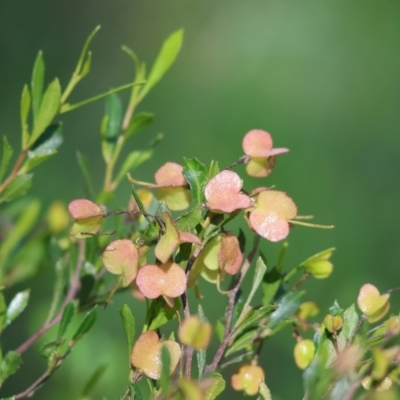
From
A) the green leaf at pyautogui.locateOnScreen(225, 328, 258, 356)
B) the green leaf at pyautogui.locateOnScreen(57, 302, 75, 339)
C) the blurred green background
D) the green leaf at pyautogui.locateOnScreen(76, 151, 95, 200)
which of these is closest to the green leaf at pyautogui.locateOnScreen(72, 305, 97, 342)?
the green leaf at pyautogui.locateOnScreen(57, 302, 75, 339)

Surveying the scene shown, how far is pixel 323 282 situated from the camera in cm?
236

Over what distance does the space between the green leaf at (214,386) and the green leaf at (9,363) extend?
0.17 m

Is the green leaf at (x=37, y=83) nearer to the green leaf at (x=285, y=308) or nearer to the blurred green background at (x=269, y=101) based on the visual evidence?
the green leaf at (x=285, y=308)

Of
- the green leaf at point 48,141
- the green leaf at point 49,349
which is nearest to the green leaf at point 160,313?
the green leaf at point 49,349

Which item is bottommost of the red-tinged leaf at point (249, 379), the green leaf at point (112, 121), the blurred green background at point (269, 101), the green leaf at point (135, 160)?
the blurred green background at point (269, 101)

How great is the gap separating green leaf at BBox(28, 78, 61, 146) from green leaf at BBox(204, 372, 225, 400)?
331 millimetres

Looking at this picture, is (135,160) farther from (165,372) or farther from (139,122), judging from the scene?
(165,372)

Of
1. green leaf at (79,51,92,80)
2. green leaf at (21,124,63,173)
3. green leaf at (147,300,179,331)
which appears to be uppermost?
green leaf at (79,51,92,80)

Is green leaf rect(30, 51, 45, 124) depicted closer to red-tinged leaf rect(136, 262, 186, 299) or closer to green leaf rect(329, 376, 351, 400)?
red-tinged leaf rect(136, 262, 186, 299)

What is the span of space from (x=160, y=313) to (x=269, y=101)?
263 cm

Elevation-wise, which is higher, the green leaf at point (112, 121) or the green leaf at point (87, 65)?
the green leaf at point (87, 65)

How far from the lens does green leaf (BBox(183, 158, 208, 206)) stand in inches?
22.3

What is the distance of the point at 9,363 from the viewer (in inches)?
23.5

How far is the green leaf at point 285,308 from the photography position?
67 cm
